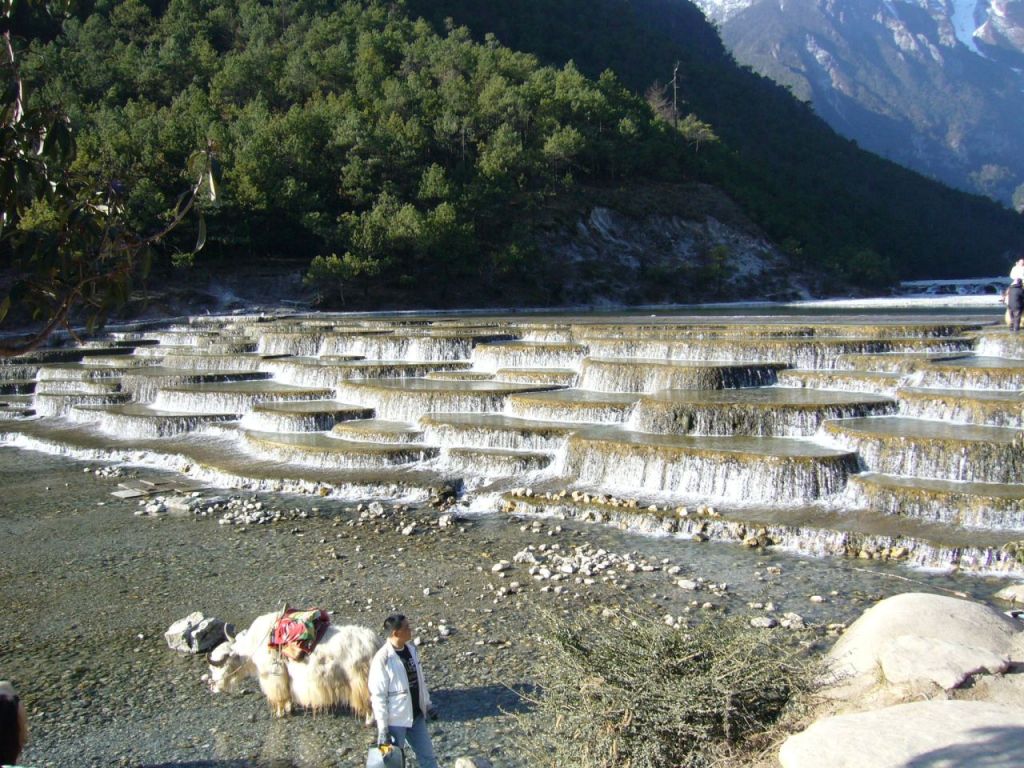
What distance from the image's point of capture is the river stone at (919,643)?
5.89 m

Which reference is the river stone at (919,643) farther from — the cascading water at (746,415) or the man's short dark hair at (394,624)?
the cascading water at (746,415)

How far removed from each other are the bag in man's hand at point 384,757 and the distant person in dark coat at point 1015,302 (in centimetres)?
2040

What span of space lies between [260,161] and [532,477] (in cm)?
3950

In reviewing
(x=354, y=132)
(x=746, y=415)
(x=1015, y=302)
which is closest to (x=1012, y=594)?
(x=746, y=415)

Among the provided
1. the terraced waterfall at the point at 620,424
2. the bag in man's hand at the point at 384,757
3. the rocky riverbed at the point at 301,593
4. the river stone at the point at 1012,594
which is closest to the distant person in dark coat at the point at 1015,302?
the terraced waterfall at the point at 620,424

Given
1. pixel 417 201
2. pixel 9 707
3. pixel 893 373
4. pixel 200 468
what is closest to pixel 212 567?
pixel 200 468

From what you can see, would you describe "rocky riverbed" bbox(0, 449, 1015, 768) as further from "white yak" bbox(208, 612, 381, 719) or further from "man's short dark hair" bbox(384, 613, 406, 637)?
"man's short dark hair" bbox(384, 613, 406, 637)

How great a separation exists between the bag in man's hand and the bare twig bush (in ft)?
2.57

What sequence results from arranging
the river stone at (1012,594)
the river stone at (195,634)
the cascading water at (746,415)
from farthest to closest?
the cascading water at (746,415) < the river stone at (1012,594) < the river stone at (195,634)

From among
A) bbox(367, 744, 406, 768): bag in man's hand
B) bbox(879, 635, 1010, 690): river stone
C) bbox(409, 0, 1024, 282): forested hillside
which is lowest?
bbox(367, 744, 406, 768): bag in man's hand

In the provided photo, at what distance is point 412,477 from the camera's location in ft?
49.6

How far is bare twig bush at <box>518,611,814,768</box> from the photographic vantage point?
208 inches

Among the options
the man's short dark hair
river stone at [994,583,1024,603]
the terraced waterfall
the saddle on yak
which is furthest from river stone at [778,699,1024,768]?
the terraced waterfall

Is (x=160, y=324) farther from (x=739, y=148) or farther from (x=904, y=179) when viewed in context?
(x=904, y=179)
